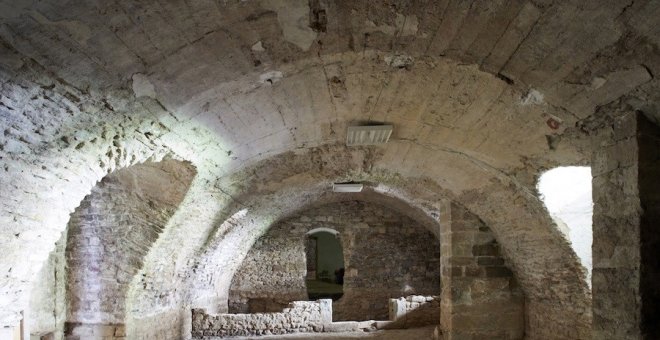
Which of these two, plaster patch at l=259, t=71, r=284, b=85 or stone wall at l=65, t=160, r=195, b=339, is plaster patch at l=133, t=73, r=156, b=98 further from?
stone wall at l=65, t=160, r=195, b=339

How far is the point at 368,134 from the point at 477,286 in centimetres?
316

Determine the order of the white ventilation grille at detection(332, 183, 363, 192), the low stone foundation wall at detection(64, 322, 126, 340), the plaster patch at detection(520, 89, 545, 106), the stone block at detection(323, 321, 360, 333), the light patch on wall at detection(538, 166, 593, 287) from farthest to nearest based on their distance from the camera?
1. the stone block at detection(323, 321, 360, 333)
2. the white ventilation grille at detection(332, 183, 363, 192)
3. the low stone foundation wall at detection(64, 322, 126, 340)
4. the light patch on wall at detection(538, 166, 593, 287)
5. the plaster patch at detection(520, 89, 545, 106)

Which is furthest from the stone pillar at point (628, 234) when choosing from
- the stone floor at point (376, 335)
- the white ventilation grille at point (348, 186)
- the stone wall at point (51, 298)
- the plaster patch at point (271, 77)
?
the stone floor at point (376, 335)

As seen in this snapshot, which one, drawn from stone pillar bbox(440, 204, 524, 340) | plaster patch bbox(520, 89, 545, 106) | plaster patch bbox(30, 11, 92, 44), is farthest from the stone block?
plaster patch bbox(30, 11, 92, 44)

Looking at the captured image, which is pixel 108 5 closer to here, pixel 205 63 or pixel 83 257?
pixel 205 63

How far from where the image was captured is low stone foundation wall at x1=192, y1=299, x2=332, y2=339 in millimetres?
8203

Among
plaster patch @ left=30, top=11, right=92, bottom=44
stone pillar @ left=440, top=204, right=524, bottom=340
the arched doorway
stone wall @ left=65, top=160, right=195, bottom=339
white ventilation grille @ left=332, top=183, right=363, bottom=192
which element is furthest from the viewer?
the arched doorway

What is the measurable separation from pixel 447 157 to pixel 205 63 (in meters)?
2.97

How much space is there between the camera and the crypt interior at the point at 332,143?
2.32 metres

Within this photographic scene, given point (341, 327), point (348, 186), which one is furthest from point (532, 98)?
point (341, 327)

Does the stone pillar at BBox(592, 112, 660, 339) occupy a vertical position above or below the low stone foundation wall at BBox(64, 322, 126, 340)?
above

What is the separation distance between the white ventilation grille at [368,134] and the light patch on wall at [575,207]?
183 cm

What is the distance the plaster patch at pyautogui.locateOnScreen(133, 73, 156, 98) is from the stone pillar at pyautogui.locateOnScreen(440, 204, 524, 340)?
458 centimetres

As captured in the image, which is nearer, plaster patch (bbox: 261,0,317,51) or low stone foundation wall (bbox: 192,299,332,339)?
plaster patch (bbox: 261,0,317,51)
